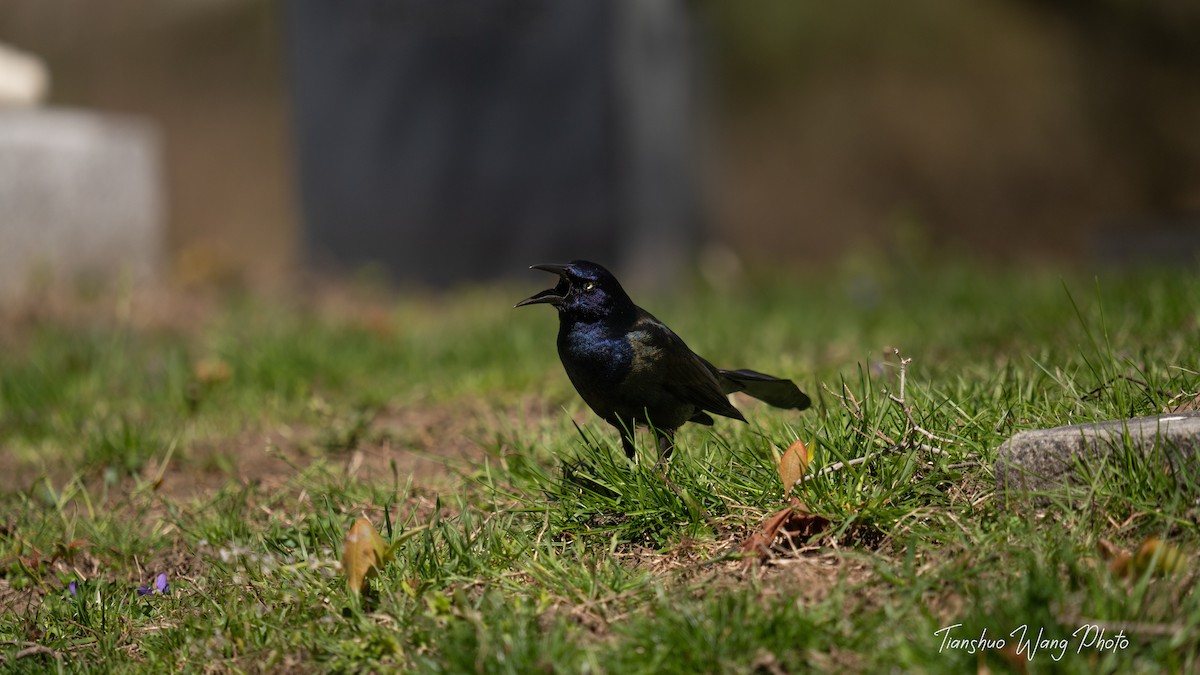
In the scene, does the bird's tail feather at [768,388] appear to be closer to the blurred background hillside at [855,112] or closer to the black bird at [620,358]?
the black bird at [620,358]

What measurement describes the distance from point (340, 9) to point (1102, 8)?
1004cm

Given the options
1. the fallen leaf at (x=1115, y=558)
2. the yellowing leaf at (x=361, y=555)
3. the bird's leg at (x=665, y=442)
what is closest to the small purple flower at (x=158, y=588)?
the yellowing leaf at (x=361, y=555)

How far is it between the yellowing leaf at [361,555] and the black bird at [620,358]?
0.62 meters

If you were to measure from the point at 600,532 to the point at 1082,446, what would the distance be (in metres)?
0.99

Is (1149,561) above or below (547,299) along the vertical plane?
below

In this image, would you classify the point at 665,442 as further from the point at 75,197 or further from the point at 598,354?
the point at 75,197

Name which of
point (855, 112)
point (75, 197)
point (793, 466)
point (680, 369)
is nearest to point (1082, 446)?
point (793, 466)

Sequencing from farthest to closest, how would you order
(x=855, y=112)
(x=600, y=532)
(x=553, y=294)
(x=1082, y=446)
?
(x=855, y=112)
(x=553, y=294)
(x=600, y=532)
(x=1082, y=446)

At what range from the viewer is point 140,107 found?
1706 centimetres

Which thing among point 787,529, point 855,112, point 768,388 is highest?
point 855,112

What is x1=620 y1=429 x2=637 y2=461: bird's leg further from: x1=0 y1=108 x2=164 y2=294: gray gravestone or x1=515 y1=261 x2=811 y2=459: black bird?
x1=0 y1=108 x2=164 y2=294: gray gravestone

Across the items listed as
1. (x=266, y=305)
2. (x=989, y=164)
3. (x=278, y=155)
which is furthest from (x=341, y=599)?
(x=278, y=155)

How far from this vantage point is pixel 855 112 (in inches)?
633

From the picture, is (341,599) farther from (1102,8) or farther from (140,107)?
(140,107)
